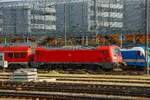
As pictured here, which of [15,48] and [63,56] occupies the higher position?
[15,48]

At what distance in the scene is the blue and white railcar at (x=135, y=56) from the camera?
1792 inches

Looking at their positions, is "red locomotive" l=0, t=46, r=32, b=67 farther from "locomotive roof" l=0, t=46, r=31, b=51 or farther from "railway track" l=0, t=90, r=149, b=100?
"railway track" l=0, t=90, r=149, b=100

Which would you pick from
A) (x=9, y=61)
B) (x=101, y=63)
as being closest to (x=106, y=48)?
(x=101, y=63)

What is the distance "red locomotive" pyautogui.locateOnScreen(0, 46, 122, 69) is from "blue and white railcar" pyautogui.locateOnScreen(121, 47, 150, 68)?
2082mm

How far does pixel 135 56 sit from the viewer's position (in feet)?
151

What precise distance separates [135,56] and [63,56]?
782cm

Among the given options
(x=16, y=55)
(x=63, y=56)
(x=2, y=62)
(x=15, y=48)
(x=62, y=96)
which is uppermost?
(x=15, y=48)

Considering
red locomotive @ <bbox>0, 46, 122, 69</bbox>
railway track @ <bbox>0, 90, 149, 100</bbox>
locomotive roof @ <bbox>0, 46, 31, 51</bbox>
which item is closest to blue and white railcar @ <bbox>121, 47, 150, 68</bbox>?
red locomotive @ <bbox>0, 46, 122, 69</bbox>

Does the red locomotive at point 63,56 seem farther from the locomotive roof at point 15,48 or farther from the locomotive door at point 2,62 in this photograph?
the locomotive door at point 2,62

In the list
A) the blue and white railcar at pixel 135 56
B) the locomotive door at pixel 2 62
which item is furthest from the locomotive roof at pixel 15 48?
the blue and white railcar at pixel 135 56

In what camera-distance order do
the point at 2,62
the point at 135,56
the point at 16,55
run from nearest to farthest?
the point at 135,56 → the point at 2,62 → the point at 16,55

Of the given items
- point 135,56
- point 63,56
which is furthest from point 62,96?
point 135,56

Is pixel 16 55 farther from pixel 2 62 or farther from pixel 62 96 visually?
pixel 62 96

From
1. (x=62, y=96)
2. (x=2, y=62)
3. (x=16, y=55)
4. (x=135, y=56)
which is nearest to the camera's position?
(x=62, y=96)
